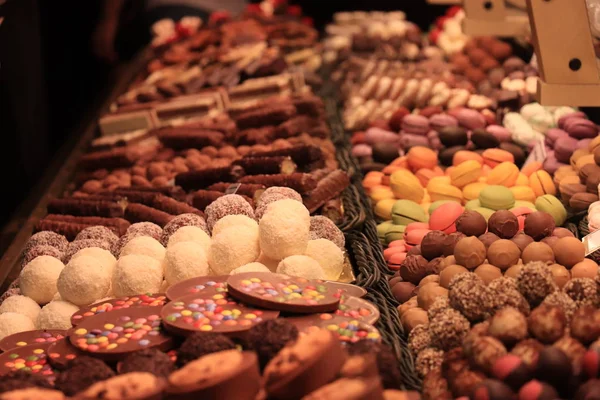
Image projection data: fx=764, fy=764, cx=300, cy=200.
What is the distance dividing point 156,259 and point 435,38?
3710mm

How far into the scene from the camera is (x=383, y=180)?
3361 mm

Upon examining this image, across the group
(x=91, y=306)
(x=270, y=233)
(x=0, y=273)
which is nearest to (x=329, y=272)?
(x=270, y=233)

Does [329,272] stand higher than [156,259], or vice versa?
[156,259]

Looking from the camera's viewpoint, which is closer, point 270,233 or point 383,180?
point 270,233

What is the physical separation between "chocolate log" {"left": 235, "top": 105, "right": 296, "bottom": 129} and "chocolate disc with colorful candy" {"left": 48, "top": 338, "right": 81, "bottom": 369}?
6.77 feet

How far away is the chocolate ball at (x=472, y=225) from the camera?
2.40 m

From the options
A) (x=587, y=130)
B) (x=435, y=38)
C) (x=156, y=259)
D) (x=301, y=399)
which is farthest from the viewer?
(x=435, y=38)

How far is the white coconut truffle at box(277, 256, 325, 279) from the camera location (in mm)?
2217

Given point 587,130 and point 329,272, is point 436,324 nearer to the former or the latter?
point 329,272

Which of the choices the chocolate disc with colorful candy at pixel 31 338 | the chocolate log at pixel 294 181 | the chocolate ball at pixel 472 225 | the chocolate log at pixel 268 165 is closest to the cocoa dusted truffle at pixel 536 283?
the chocolate ball at pixel 472 225

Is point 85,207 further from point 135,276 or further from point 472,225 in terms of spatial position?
point 472,225

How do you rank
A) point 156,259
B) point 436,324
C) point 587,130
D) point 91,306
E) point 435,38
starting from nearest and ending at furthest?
point 436,324
point 91,306
point 156,259
point 587,130
point 435,38

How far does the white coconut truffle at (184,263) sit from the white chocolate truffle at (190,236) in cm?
11

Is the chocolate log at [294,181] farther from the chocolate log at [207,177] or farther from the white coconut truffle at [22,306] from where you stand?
the white coconut truffle at [22,306]
